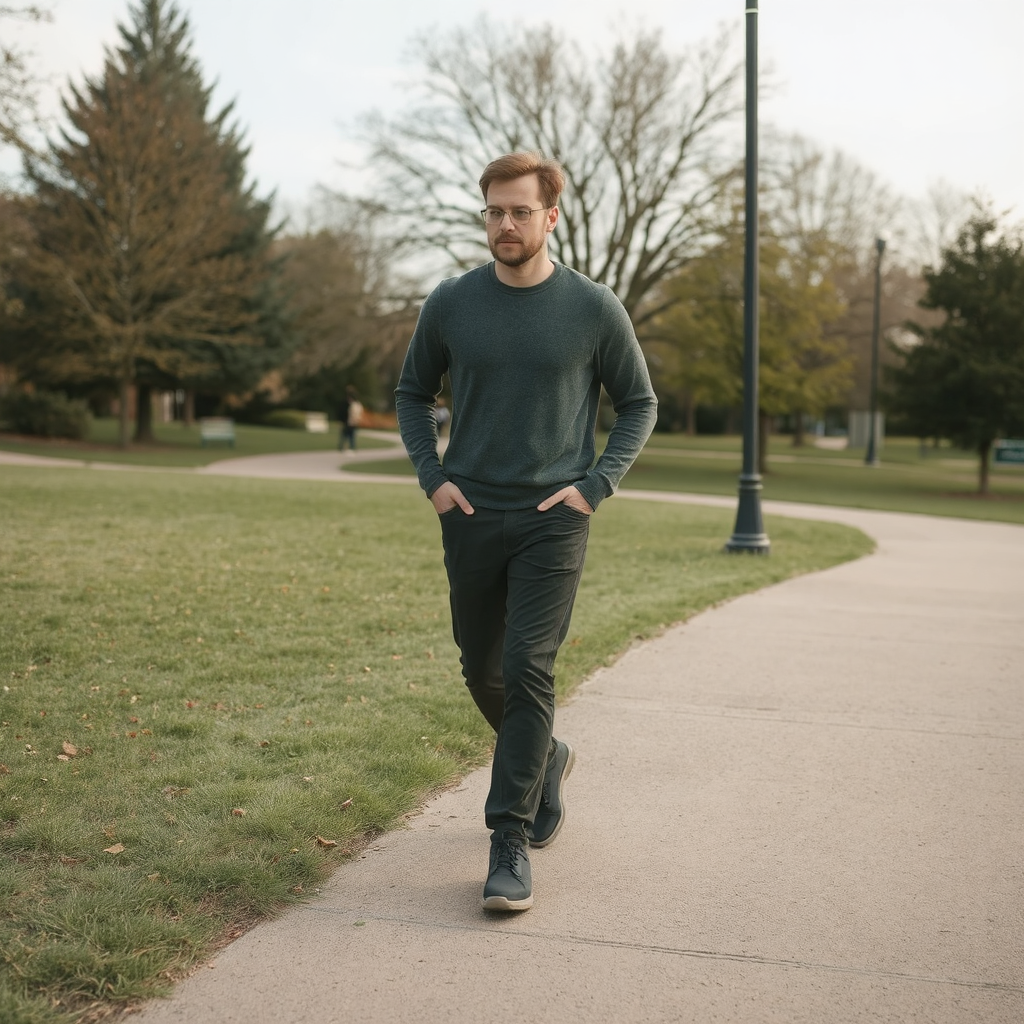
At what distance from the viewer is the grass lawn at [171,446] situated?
29719 millimetres

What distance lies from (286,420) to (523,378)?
52.3 m

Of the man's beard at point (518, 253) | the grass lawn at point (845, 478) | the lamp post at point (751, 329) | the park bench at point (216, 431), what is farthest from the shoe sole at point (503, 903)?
the park bench at point (216, 431)

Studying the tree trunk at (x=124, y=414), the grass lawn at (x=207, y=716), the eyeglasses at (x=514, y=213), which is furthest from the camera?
the tree trunk at (x=124, y=414)

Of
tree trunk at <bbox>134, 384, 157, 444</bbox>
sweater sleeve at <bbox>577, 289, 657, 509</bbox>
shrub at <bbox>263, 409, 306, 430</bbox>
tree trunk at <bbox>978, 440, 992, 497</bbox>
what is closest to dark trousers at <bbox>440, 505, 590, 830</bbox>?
sweater sleeve at <bbox>577, 289, 657, 509</bbox>

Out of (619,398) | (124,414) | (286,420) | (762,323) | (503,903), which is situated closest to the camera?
(503,903)

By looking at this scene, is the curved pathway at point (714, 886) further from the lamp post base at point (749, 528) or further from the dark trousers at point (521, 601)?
the lamp post base at point (749, 528)

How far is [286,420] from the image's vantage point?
179 feet

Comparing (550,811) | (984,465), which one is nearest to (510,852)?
(550,811)

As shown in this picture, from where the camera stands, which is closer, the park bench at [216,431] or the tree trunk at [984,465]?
the tree trunk at [984,465]

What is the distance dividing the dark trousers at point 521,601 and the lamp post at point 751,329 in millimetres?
8525

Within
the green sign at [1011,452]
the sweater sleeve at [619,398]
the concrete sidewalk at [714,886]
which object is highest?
the sweater sleeve at [619,398]

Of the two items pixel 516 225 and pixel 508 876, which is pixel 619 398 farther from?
pixel 508 876

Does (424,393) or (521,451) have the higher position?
(424,393)

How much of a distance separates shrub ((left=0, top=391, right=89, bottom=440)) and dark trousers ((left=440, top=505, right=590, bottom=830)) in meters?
33.4
